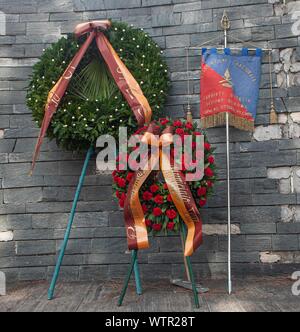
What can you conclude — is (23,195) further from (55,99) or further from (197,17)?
(197,17)

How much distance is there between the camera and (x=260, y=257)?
3699 mm

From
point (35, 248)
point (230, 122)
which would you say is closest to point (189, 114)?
point (230, 122)

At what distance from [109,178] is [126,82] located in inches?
36.6

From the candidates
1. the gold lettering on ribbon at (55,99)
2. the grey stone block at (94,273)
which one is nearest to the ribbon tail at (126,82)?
the gold lettering on ribbon at (55,99)

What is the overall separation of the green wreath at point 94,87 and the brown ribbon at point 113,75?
74 mm

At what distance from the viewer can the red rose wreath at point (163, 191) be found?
3.03 metres

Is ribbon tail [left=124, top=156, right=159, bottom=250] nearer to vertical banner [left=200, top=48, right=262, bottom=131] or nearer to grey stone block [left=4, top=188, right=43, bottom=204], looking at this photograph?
vertical banner [left=200, top=48, right=262, bottom=131]

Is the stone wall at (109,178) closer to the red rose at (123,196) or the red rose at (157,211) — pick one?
the red rose at (123,196)

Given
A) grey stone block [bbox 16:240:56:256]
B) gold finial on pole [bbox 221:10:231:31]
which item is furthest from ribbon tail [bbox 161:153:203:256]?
gold finial on pole [bbox 221:10:231:31]

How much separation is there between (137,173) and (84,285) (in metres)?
1.27

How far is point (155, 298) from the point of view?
3.18 meters

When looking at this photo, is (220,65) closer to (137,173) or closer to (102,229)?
(137,173)

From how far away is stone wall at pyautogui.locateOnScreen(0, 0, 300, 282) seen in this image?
372cm

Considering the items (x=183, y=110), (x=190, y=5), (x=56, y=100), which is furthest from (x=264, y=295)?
(x=190, y=5)
